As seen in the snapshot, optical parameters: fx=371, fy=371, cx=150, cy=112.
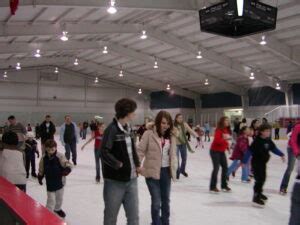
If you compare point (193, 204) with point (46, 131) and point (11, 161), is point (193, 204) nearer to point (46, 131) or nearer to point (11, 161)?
point (11, 161)

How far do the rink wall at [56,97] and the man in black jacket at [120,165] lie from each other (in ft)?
98.8

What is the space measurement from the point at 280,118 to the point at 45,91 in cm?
2183

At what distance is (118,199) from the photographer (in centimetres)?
322

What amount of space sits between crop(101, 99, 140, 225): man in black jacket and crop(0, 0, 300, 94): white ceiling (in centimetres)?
797

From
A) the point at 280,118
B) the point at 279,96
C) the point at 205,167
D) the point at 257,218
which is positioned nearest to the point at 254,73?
the point at 280,118

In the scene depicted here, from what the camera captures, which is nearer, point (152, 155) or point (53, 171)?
point (152, 155)

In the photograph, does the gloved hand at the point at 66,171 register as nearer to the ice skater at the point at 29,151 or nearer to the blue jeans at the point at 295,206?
the blue jeans at the point at 295,206

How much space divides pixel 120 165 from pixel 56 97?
34350 mm

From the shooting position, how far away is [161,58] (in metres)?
25.9

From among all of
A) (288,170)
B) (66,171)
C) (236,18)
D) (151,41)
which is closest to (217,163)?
(288,170)

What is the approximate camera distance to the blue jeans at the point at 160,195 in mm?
4031

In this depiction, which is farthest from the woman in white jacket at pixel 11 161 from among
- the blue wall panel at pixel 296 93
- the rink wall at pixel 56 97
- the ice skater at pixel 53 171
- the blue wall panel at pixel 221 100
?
the blue wall panel at pixel 221 100

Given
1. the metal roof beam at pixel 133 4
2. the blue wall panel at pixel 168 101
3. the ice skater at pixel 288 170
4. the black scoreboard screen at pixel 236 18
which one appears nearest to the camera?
the ice skater at pixel 288 170

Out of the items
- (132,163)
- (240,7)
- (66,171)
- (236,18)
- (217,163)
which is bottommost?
(217,163)
